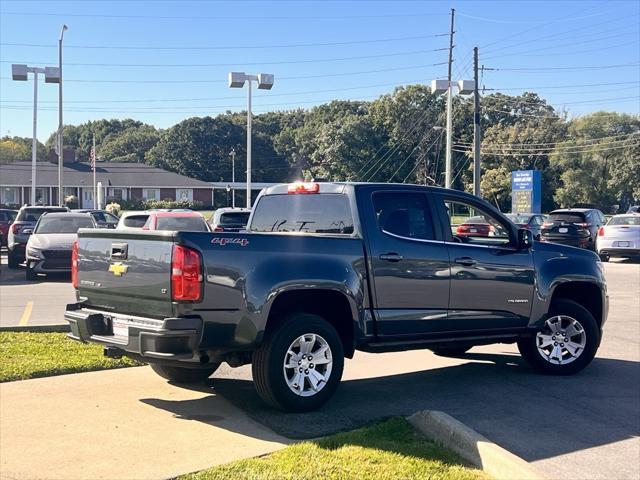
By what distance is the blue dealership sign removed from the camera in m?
47.5

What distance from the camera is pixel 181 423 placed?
240 inches

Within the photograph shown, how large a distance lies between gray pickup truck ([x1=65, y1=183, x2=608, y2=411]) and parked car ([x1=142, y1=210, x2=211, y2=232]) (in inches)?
350

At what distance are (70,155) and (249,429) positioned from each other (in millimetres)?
76581

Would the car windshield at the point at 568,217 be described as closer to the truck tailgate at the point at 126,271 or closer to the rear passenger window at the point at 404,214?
the rear passenger window at the point at 404,214

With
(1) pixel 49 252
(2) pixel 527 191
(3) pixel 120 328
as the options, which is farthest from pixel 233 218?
(2) pixel 527 191

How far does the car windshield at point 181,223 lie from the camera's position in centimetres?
1652

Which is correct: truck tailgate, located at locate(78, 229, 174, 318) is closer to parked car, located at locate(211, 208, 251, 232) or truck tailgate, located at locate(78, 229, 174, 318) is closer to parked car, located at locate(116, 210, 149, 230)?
parked car, located at locate(116, 210, 149, 230)

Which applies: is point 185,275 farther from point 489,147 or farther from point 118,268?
point 489,147

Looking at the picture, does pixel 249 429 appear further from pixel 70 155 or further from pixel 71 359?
pixel 70 155

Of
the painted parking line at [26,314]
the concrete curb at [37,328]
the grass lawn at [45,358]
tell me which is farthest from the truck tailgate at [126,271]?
the painted parking line at [26,314]

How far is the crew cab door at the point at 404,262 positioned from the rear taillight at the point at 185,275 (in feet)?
5.78

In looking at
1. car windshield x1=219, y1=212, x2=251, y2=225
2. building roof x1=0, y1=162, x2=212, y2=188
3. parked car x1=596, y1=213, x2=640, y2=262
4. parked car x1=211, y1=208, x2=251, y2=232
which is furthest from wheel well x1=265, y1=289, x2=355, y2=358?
building roof x1=0, y1=162, x2=212, y2=188

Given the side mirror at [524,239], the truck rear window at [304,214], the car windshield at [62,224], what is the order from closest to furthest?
the truck rear window at [304,214], the side mirror at [524,239], the car windshield at [62,224]

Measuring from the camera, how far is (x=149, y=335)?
18.7 ft
